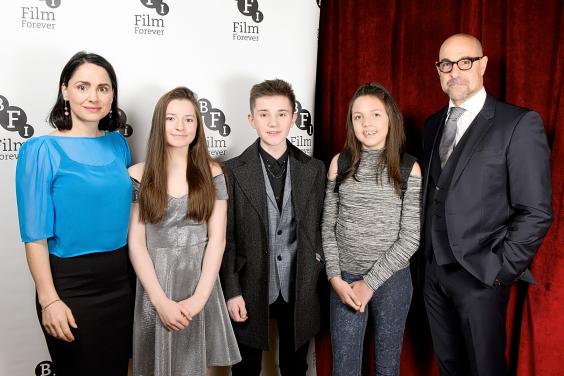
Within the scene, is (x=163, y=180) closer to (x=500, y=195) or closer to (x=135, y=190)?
(x=135, y=190)

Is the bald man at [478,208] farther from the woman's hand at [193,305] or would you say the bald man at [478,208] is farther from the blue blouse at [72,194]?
the blue blouse at [72,194]

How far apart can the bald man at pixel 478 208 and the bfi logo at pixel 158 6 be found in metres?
1.34

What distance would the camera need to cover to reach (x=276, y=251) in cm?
203

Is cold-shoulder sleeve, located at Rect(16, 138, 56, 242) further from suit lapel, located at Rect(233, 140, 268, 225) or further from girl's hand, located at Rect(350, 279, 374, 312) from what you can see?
girl's hand, located at Rect(350, 279, 374, 312)

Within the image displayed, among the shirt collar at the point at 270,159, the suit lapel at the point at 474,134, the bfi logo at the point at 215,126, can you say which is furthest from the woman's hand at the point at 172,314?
the suit lapel at the point at 474,134

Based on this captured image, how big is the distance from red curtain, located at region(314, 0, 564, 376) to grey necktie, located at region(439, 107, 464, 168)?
266mm

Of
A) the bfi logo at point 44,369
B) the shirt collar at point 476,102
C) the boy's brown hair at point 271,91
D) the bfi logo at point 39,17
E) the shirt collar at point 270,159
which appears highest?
the bfi logo at point 39,17

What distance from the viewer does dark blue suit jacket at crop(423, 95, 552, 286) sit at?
1.68 meters

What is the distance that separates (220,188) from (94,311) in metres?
0.64

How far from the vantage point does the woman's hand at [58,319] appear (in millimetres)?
1611

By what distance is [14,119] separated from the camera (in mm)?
2139

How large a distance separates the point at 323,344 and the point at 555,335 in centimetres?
120

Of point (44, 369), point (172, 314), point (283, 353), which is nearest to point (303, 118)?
point (283, 353)

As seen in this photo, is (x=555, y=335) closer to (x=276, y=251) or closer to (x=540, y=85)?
(x=540, y=85)
